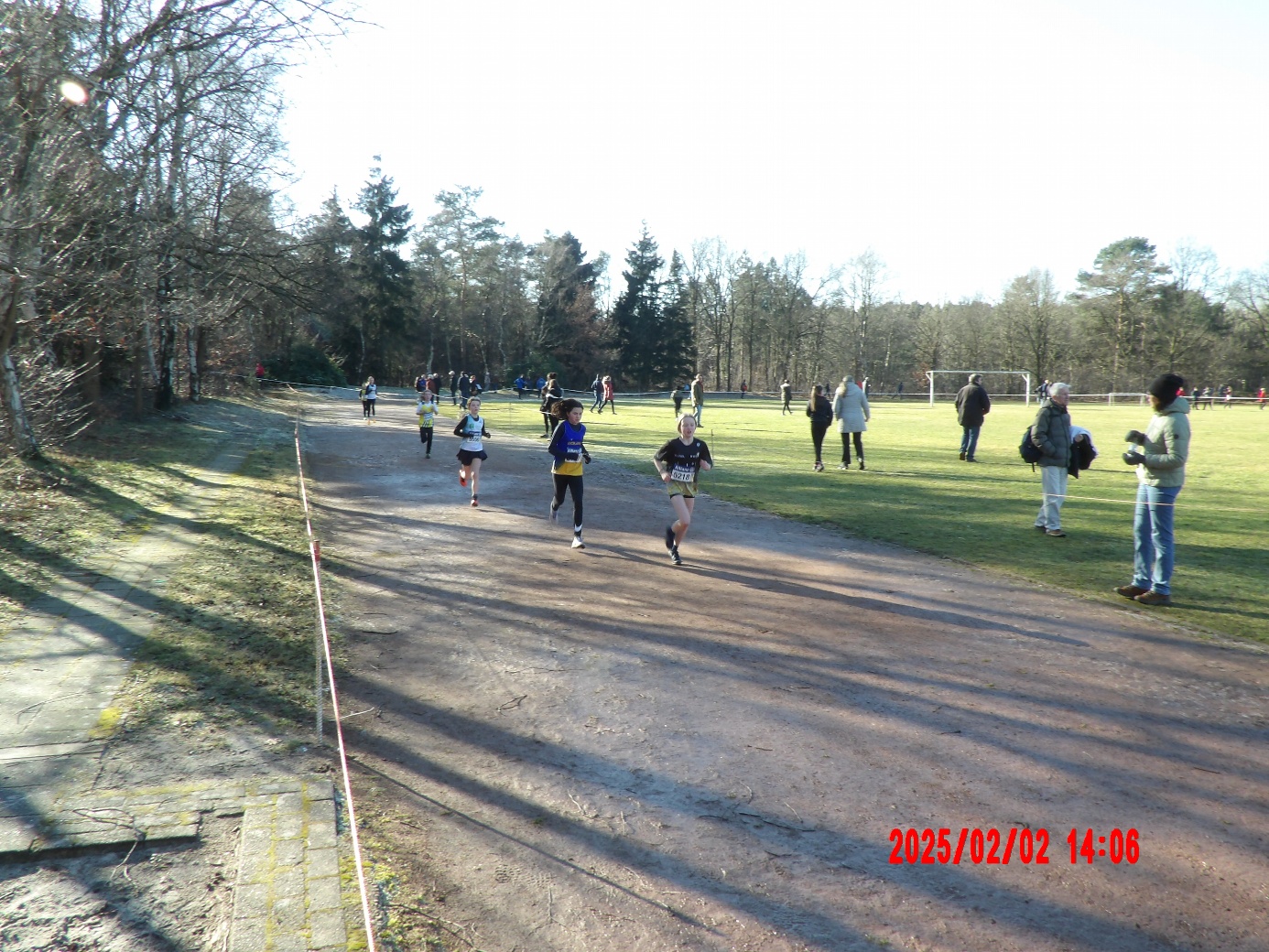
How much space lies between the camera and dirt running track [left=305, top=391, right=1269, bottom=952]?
348 centimetres

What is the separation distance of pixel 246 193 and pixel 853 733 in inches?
1084

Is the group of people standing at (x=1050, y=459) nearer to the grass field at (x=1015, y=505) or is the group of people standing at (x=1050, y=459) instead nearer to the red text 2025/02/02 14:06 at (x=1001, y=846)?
the grass field at (x=1015, y=505)

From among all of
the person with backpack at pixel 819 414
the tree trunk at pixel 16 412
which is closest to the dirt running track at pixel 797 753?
the person with backpack at pixel 819 414

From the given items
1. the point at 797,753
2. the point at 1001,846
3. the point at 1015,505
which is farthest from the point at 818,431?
the point at 1001,846

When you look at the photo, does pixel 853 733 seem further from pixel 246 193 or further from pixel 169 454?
pixel 246 193

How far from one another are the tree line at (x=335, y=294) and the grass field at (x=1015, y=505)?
9891 mm

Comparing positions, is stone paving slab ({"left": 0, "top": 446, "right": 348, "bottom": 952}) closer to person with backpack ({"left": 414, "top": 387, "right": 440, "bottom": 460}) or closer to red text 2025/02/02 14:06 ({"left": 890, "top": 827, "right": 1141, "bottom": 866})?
red text 2025/02/02 14:06 ({"left": 890, "top": 827, "right": 1141, "bottom": 866})

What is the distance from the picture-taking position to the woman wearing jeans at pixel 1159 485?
781cm

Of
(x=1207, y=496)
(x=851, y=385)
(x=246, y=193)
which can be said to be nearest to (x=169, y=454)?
(x=246, y=193)

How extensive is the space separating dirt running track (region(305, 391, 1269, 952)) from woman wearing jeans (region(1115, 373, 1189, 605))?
0.58m

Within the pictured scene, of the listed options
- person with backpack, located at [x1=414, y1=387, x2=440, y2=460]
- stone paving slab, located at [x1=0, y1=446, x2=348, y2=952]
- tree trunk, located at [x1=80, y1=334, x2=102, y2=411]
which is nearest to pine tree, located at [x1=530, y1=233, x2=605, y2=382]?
tree trunk, located at [x1=80, y1=334, x2=102, y2=411]

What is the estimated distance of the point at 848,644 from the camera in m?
6.91

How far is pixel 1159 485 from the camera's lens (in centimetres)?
786

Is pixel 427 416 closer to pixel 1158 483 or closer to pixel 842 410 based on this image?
pixel 842 410
